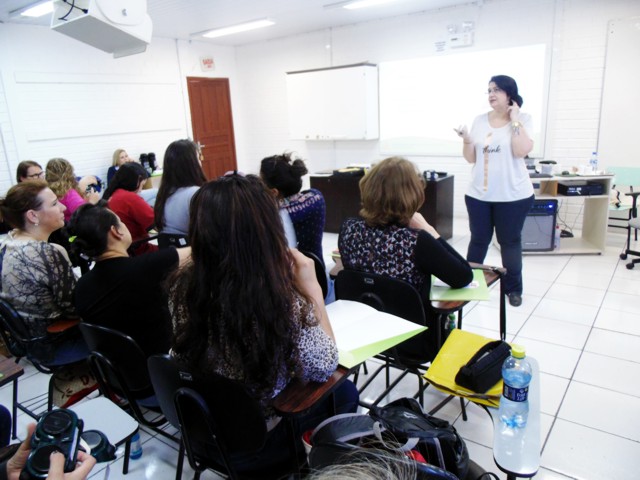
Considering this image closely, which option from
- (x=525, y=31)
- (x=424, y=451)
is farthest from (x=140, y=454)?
(x=525, y=31)

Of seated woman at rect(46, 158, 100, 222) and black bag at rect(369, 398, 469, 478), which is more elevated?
seated woman at rect(46, 158, 100, 222)

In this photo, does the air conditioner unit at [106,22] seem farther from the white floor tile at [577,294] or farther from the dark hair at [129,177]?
the white floor tile at [577,294]

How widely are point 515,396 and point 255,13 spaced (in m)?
5.54

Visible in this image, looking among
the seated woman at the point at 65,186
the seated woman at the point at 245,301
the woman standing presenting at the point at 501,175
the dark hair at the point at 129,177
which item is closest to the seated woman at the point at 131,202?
the dark hair at the point at 129,177

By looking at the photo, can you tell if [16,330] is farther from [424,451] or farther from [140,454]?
[424,451]

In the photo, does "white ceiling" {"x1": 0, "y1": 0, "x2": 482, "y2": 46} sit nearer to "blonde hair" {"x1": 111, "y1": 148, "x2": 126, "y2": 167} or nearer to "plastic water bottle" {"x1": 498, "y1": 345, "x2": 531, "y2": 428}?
"blonde hair" {"x1": 111, "y1": 148, "x2": 126, "y2": 167}

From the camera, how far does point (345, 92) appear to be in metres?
6.36

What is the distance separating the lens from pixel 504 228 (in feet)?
10.7

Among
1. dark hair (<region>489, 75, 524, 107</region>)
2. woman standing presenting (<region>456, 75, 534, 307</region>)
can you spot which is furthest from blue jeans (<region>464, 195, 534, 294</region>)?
dark hair (<region>489, 75, 524, 107</region>)

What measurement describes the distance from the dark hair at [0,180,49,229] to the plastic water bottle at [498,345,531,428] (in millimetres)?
2181

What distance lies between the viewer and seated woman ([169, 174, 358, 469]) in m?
1.15

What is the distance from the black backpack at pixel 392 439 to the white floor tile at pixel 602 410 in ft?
4.50

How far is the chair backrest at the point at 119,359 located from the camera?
1.63m

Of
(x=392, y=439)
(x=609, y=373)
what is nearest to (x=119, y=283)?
(x=392, y=439)
